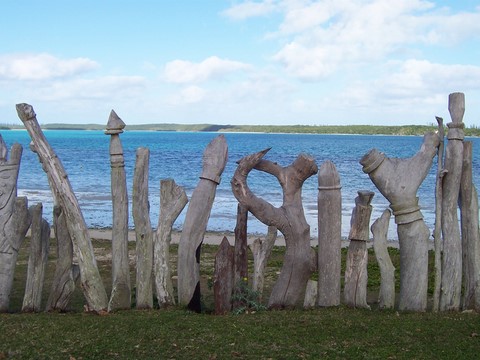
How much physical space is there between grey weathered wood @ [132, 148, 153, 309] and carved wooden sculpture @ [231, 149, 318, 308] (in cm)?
129

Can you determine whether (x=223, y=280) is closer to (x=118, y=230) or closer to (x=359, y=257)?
(x=118, y=230)

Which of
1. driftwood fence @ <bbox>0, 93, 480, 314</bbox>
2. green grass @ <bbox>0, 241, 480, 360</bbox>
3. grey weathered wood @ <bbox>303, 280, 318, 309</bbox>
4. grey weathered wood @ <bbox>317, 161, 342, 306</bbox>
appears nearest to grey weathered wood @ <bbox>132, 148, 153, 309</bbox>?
driftwood fence @ <bbox>0, 93, 480, 314</bbox>

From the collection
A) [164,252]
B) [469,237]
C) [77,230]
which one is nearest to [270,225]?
[164,252]

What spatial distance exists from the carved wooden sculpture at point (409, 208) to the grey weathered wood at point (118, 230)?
11.2ft

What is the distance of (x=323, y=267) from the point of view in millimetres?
8914

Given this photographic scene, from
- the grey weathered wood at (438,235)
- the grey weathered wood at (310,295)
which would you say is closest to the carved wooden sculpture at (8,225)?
the grey weathered wood at (310,295)

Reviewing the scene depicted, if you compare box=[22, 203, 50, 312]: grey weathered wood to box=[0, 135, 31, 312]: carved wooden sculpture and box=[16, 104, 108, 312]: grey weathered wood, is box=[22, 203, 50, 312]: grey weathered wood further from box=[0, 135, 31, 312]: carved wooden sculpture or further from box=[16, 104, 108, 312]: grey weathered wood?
box=[16, 104, 108, 312]: grey weathered wood

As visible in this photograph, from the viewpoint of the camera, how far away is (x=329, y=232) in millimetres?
8875

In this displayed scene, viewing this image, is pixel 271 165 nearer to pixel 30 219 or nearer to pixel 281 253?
pixel 30 219

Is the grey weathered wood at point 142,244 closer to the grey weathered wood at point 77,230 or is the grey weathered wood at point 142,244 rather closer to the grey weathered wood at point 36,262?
the grey weathered wood at point 77,230

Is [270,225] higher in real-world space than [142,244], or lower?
higher

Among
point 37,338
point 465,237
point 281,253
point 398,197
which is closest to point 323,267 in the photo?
point 398,197

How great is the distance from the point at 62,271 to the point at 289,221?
10.5 ft

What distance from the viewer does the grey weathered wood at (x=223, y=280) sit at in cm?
858
